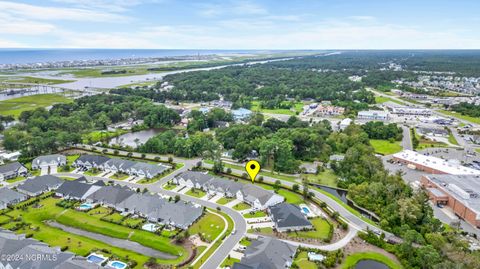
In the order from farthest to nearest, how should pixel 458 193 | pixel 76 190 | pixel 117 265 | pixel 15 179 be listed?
pixel 15 179 < pixel 76 190 < pixel 458 193 < pixel 117 265

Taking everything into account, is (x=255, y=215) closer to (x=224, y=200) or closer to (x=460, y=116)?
(x=224, y=200)

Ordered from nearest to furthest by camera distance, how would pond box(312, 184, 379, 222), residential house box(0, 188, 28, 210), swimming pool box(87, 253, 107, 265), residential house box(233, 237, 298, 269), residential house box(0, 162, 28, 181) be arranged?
residential house box(233, 237, 298, 269) < swimming pool box(87, 253, 107, 265) < pond box(312, 184, 379, 222) < residential house box(0, 188, 28, 210) < residential house box(0, 162, 28, 181)

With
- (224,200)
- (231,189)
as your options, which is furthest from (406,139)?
(224,200)

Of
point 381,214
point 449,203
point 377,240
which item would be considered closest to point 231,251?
point 377,240

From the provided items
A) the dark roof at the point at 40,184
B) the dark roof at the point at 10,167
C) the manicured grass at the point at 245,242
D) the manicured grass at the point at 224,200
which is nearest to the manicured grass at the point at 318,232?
the manicured grass at the point at 245,242

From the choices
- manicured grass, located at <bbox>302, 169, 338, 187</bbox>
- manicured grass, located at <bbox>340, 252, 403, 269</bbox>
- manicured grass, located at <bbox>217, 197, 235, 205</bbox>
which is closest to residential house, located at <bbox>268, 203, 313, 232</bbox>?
manicured grass, located at <bbox>340, 252, 403, 269</bbox>

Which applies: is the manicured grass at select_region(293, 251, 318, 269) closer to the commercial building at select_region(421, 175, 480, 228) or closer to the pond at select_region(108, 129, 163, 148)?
the commercial building at select_region(421, 175, 480, 228)
